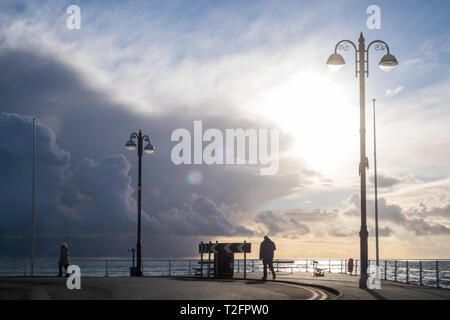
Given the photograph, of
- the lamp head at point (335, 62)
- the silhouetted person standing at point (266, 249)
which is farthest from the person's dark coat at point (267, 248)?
the lamp head at point (335, 62)

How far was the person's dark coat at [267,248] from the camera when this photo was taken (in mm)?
28156

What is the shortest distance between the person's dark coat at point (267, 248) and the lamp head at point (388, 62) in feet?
36.0

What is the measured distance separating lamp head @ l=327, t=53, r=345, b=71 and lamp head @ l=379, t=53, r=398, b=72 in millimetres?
1291

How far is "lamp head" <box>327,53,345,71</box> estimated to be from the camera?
19953mm

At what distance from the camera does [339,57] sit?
787 inches

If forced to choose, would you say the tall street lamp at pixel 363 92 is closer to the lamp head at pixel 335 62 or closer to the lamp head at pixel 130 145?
the lamp head at pixel 335 62

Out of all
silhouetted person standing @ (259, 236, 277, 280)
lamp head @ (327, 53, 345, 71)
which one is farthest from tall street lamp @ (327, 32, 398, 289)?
silhouetted person standing @ (259, 236, 277, 280)

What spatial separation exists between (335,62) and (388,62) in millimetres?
1700

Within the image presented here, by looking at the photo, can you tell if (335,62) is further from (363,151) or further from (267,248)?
(267,248)

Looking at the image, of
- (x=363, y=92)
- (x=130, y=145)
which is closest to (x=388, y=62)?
(x=363, y=92)

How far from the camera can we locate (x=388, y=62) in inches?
787
